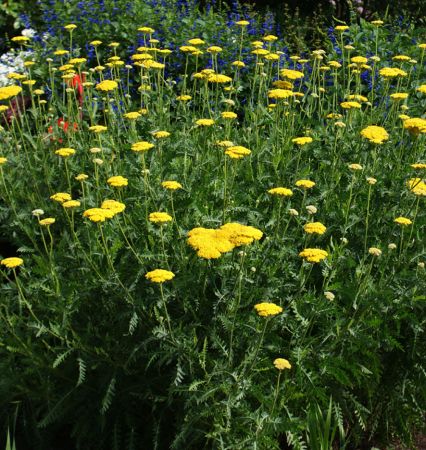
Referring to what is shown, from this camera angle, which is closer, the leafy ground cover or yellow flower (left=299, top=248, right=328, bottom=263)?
yellow flower (left=299, top=248, right=328, bottom=263)

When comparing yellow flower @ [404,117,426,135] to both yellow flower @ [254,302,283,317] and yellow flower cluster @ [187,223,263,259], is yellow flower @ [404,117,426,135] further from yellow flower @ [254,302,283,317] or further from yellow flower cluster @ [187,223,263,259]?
yellow flower @ [254,302,283,317]

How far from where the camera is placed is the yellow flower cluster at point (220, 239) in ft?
7.75

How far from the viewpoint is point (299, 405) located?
2.82 metres

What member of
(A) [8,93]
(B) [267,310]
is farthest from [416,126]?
(A) [8,93]

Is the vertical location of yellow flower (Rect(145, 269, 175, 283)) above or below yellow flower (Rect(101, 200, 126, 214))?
below

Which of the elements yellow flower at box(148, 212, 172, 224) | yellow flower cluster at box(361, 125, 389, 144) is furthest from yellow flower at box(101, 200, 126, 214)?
yellow flower cluster at box(361, 125, 389, 144)

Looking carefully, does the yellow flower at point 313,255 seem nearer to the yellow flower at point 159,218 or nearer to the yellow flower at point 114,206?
the yellow flower at point 159,218

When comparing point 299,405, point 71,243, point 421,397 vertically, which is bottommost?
point 421,397

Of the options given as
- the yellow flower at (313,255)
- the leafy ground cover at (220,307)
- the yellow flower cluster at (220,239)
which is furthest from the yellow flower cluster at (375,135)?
the yellow flower cluster at (220,239)

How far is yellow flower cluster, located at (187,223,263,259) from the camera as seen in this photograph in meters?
2.36

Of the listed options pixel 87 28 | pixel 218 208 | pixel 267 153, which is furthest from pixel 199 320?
pixel 87 28

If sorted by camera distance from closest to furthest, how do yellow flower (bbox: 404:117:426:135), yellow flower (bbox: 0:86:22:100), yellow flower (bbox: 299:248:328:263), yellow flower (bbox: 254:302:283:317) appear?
yellow flower (bbox: 254:302:283:317), yellow flower (bbox: 299:248:328:263), yellow flower (bbox: 404:117:426:135), yellow flower (bbox: 0:86:22:100)

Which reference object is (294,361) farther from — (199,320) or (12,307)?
(12,307)

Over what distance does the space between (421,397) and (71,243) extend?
1630mm
